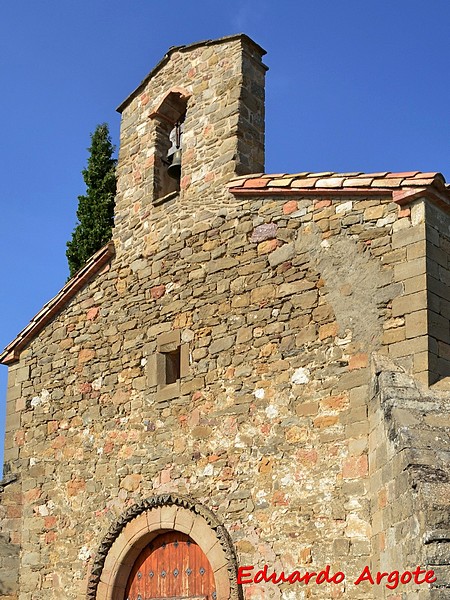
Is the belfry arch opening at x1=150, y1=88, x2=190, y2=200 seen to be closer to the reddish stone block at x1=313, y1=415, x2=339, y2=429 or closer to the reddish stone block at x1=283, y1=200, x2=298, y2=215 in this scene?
the reddish stone block at x1=283, y1=200, x2=298, y2=215

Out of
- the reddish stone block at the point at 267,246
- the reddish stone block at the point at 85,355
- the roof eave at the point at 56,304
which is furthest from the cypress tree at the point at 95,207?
the reddish stone block at the point at 267,246

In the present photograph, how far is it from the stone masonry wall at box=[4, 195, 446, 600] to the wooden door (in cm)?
50

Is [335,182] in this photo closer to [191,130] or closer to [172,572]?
[191,130]

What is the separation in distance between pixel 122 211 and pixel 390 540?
5411 millimetres

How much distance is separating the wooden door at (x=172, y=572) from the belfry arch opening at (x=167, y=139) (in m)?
3.87

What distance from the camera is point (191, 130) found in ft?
31.5

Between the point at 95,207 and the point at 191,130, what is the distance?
6.35 m

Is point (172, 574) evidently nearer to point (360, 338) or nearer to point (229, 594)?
point (229, 594)

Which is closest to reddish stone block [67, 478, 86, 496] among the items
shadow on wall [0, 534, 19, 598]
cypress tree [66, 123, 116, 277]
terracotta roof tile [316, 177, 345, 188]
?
shadow on wall [0, 534, 19, 598]

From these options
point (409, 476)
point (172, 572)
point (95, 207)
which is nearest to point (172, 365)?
point (172, 572)

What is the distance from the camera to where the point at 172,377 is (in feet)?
29.6

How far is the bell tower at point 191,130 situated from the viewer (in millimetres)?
9125

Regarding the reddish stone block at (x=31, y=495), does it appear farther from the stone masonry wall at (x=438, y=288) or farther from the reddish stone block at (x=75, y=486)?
the stone masonry wall at (x=438, y=288)

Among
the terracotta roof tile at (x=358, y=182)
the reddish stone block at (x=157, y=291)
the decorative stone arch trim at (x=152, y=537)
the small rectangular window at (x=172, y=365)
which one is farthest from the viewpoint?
the reddish stone block at (x=157, y=291)
